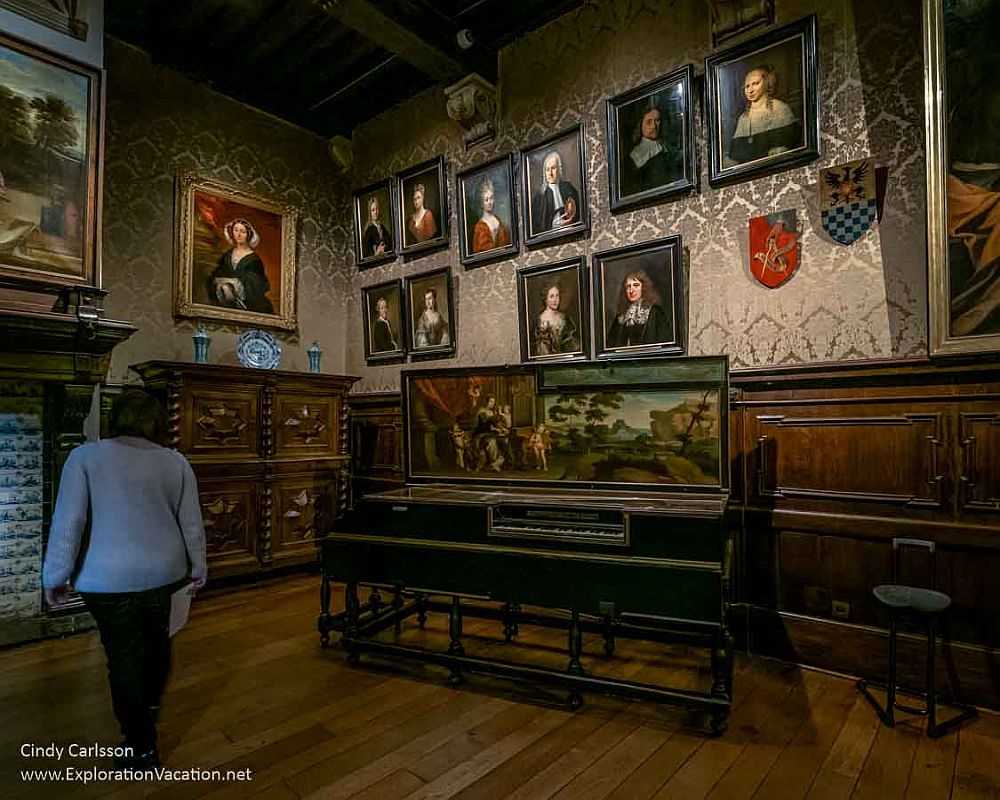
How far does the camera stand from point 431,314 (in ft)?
18.7

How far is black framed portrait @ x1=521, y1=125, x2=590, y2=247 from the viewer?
4.66 m

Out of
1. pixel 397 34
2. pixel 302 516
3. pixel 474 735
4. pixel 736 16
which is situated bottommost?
pixel 474 735

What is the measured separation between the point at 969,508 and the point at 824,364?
1.04m

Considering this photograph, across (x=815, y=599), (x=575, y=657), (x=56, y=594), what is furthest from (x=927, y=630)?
(x=56, y=594)

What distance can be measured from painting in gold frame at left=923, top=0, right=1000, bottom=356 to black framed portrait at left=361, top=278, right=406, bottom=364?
440cm

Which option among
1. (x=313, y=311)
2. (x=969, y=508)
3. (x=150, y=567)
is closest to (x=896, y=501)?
(x=969, y=508)

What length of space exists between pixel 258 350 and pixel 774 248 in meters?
4.58

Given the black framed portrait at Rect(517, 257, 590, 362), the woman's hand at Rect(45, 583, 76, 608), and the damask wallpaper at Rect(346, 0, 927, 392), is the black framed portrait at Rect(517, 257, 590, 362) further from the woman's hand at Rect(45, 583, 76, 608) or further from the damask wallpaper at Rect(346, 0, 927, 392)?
the woman's hand at Rect(45, 583, 76, 608)

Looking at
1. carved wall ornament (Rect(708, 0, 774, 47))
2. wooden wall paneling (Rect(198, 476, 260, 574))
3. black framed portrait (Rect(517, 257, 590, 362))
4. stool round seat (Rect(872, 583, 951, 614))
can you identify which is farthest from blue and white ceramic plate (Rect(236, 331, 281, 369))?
stool round seat (Rect(872, 583, 951, 614))

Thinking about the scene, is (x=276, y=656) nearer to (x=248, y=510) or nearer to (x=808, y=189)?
(x=248, y=510)

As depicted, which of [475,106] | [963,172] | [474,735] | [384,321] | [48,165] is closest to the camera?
[474,735]

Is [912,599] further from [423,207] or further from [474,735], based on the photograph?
[423,207]

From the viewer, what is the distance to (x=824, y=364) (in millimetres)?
3488

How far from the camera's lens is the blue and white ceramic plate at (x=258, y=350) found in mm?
5547
